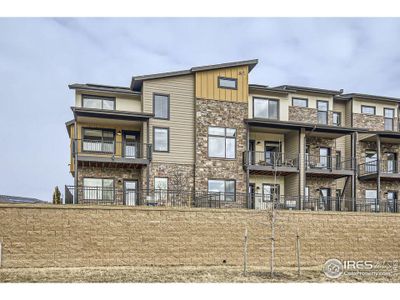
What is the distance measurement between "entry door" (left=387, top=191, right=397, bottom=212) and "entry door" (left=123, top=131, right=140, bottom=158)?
12.2 m

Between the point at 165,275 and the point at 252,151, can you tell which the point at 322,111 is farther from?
the point at 165,275

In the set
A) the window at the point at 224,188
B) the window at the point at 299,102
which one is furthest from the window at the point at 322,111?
the window at the point at 224,188

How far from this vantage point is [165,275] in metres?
12.5

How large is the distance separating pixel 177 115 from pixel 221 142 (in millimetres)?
2246

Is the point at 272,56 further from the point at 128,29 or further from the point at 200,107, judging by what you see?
the point at 128,29

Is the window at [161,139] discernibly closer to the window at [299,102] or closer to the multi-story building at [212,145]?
the multi-story building at [212,145]

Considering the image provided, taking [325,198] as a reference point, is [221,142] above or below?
above

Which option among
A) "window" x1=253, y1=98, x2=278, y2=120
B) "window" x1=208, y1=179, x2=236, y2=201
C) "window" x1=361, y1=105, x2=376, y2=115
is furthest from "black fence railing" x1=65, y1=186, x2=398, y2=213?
"window" x1=361, y1=105, x2=376, y2=115

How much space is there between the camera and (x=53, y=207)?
13.5 metres

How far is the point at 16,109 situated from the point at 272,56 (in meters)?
10.5

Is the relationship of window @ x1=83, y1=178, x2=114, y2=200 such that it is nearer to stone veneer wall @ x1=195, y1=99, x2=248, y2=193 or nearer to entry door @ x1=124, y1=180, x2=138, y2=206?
entry door @ x1=124, y1=180, x2=138, y2=206

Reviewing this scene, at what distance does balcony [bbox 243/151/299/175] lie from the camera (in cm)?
1930

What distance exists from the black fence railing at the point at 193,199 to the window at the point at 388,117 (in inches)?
183

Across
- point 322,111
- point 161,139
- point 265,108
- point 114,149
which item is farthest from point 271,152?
point 114,149
